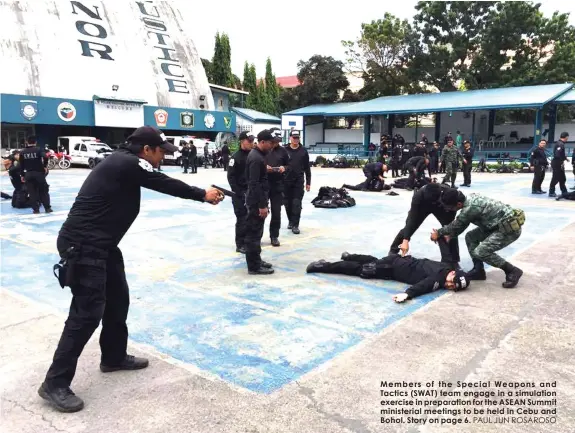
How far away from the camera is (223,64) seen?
167 feet

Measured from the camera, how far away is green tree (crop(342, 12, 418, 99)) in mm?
37784

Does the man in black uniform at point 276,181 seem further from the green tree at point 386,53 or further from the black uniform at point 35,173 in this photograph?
the green tree at point 386,53

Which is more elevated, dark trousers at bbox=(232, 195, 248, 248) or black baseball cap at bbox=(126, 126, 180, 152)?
black baseball cap at bbox=(126, 126, 180, 152)

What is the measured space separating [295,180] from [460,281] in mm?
3899

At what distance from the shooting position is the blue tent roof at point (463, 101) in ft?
84.7

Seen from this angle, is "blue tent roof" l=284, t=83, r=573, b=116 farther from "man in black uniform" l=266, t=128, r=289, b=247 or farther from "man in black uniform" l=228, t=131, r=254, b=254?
"man in black uniform" l=228, t=131, r=254, b=254

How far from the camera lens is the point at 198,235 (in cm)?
834

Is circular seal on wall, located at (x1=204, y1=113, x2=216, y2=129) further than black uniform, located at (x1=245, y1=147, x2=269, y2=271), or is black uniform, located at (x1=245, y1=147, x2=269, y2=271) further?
circular seal on wall, located at (x1=204, y1=113, x2=216, y2=129)

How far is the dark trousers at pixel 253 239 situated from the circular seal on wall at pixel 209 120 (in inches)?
1279

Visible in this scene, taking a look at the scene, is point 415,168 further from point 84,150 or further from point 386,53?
point 386,53

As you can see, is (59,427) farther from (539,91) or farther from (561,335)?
(539,91)

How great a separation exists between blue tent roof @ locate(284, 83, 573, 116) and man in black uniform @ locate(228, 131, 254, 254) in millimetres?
22253

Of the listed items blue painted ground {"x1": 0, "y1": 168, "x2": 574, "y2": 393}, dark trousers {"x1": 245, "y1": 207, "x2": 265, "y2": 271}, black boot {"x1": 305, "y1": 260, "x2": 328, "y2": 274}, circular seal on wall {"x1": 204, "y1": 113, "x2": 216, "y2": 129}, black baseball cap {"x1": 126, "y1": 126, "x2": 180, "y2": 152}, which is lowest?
blue painted ground {"x1": 0, "y1": 168, "x2": 574, "y2": 393}

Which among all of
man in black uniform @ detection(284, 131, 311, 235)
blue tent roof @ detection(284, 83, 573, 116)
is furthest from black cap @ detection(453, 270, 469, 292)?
blue tent roof @ detection(284, 83, 573, 116)
